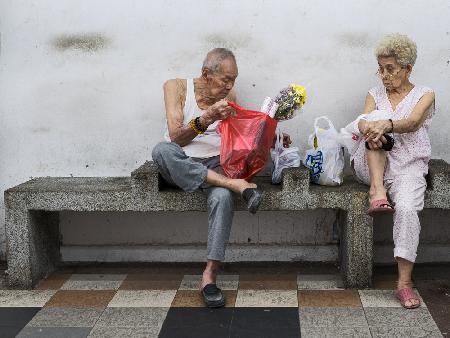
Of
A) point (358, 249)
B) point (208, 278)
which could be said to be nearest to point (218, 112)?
point (208, 278)

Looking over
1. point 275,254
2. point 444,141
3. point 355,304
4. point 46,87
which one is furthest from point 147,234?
point 444,141

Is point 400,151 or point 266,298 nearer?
point 266,298

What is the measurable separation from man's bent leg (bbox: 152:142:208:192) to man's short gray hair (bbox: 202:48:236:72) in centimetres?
54

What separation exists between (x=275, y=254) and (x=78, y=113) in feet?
5.55

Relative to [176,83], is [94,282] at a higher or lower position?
lower

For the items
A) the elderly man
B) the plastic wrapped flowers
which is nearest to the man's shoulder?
the elderly man

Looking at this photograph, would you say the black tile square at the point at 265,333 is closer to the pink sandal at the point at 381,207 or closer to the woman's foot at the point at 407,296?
the woman's foot at the point at 407,296

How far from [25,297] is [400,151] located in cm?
248

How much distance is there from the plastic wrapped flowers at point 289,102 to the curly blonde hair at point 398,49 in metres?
0.56

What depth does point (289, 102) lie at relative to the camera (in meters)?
4.16

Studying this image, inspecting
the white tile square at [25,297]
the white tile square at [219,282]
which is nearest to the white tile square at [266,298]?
the white tile square at [219,282]

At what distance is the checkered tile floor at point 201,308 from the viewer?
→ 3.73m

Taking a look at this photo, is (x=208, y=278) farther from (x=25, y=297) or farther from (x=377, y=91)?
(x=377, y=91)

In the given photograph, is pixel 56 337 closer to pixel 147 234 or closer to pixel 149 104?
pixel 147 234
